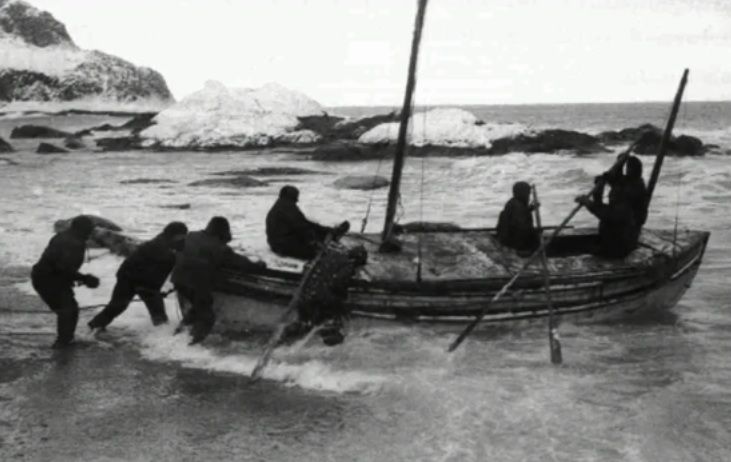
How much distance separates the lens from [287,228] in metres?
9.24

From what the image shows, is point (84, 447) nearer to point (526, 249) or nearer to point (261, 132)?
point (526, 249)

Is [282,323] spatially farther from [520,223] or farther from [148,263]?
[520,223]

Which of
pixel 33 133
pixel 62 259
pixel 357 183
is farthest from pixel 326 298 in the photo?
pixel 33 133

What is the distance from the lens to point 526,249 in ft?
32.6

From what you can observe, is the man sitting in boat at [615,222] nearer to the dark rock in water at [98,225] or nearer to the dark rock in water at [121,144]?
the dark rock in water at [98,225]

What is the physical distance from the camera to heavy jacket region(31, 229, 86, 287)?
7.83 metres

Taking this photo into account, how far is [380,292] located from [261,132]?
44.6 m

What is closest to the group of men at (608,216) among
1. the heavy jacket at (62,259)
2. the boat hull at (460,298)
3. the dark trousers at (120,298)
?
the boat hull at (460,298)

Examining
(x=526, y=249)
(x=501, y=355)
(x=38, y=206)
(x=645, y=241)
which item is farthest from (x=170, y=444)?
(x=38, y=206)

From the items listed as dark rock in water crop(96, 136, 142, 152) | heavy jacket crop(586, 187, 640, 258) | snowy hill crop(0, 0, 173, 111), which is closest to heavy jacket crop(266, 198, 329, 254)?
heavy jacket crop(586, 187, 640, 258)

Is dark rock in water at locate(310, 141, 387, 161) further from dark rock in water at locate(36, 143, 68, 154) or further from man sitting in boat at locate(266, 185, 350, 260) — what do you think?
man sitting in boat at locate(266, 185, 350, 260)

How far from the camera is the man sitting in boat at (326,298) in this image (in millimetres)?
8094

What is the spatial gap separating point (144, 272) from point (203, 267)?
2.92ft

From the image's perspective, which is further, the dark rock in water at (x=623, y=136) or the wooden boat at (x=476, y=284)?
the dark rock in water at (x=623, y=136)
